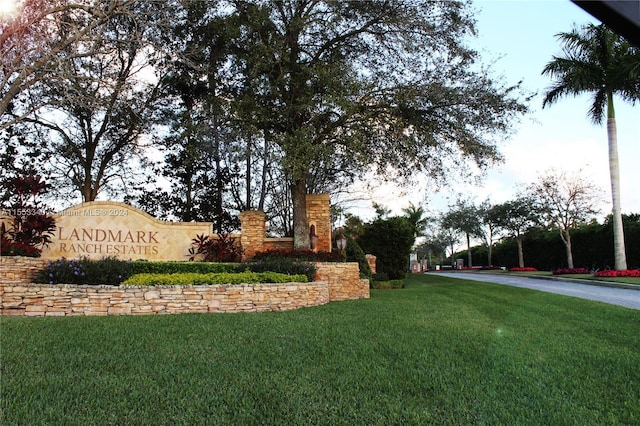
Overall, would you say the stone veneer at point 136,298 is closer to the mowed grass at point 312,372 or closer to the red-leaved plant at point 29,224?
the mowed grass at point 312,372

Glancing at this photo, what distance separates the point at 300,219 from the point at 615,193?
16.2 m

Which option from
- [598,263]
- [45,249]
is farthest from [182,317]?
[598,263]

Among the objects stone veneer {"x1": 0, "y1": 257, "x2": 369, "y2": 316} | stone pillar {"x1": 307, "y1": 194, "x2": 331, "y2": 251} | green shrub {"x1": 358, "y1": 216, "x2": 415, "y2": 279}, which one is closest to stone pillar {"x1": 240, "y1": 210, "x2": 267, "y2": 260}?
stone pillar {"x1": 307, "y1": 194, "x2": 331, "y2": 251}

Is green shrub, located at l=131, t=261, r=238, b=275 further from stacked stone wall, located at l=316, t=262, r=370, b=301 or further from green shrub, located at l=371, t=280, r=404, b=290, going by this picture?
green shrub, located at l=371, t=280, r=404, b=290

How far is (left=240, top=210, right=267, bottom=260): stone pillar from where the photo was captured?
15203 millimetres

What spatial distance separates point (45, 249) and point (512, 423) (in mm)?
14092

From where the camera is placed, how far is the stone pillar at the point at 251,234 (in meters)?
15.2

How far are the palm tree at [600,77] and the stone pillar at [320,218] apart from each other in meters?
14.9

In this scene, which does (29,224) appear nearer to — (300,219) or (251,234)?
(251,234)

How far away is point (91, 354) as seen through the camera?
495 centimetres

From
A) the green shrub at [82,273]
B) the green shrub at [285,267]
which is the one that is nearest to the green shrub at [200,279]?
the green shrub at [82,273]

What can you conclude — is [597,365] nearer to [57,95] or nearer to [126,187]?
[57,95]

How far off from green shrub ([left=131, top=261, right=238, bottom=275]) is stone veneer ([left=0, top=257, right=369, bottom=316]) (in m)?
2.33

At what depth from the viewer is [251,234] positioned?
601 inches
